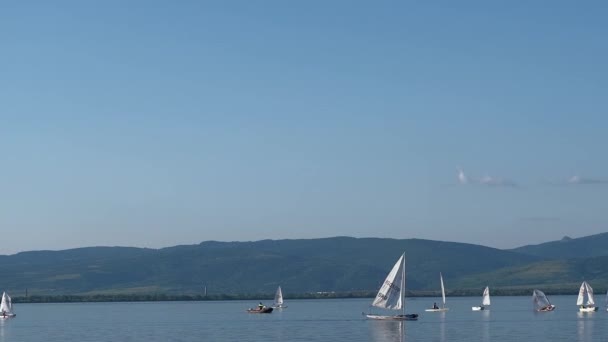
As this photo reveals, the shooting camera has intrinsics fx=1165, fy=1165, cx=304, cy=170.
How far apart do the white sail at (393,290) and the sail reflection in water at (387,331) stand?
2454mm

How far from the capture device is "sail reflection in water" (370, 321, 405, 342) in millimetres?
105750

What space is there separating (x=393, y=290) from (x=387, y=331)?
980cm

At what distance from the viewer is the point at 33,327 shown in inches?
5910

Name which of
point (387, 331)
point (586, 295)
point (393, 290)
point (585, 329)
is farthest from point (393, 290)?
point (586, 295)

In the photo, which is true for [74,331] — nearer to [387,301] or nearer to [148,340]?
[148,340]

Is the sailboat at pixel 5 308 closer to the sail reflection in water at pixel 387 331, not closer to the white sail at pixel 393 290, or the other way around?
the sail reflection in water at pixel 387 331

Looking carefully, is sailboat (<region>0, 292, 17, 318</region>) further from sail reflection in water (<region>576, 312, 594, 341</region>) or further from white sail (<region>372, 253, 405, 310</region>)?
sail reflection in water (<region>576, 312, 594, 341</region>)

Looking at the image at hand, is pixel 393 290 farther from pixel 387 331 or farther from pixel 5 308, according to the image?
pixel 5 308

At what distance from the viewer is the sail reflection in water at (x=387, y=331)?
4163 inches

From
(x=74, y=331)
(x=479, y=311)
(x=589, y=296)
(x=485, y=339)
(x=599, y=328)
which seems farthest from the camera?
(x=479, y=311)

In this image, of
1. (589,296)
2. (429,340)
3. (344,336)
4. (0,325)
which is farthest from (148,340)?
(589,296)

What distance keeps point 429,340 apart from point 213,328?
3631cm

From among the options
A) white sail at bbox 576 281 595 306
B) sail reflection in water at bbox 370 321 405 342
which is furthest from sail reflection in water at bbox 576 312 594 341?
white sail at bbox 576 281 595 306

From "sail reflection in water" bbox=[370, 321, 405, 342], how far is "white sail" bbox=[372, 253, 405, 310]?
2454 mm
